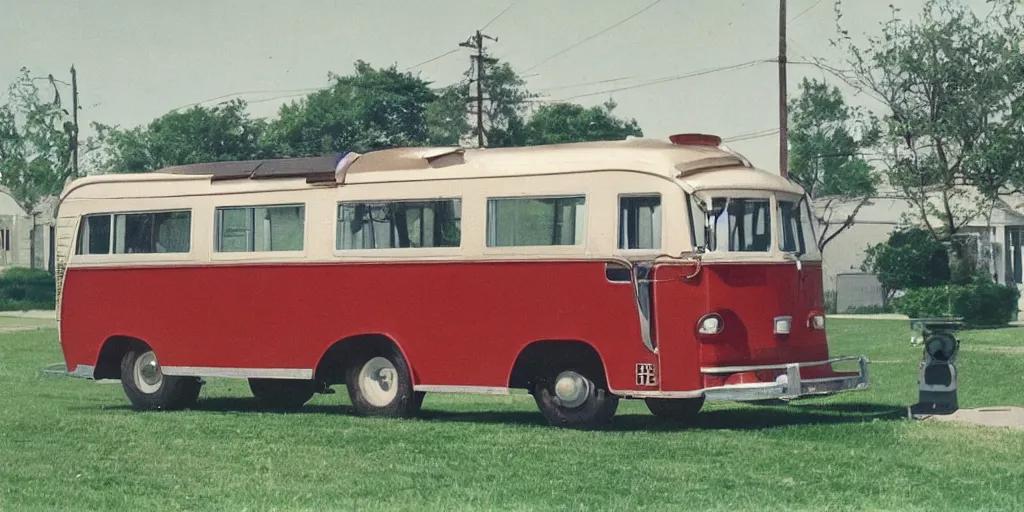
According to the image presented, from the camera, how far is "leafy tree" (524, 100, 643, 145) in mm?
104312

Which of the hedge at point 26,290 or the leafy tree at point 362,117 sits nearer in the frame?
the hedge at point 26,290

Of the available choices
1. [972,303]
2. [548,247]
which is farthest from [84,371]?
[972,303]

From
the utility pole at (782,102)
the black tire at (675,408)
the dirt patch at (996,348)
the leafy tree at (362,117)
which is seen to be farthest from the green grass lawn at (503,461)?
the leafy tree at (362,117)

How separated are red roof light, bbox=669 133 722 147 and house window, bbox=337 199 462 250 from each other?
94.6 inches

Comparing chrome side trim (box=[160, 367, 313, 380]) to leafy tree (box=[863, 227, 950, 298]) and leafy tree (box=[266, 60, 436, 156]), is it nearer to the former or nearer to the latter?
leafy tree (box=[863, 227, 950, 298])

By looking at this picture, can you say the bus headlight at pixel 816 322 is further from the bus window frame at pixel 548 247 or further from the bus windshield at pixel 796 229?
the bus window frame at pixel 548 247

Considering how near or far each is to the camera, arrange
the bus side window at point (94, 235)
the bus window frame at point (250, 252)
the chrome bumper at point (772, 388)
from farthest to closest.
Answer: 1. the bus side window at point (94, 235)
2. the bus window frame at point (250, 252)
3. the chrome bumper at point (772, 388)

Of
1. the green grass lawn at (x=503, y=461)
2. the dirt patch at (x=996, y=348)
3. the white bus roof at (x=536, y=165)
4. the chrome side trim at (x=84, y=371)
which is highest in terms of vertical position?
the white bus roof at (x=536, y=165)

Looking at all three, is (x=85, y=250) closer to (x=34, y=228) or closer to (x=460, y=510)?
(x=460, y=510)

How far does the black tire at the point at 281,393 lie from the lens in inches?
871

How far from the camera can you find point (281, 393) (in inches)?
878

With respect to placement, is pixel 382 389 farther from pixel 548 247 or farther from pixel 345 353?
pixel 548 247

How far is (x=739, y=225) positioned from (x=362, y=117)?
86.4m

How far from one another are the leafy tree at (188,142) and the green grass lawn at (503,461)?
8311 centimetres
